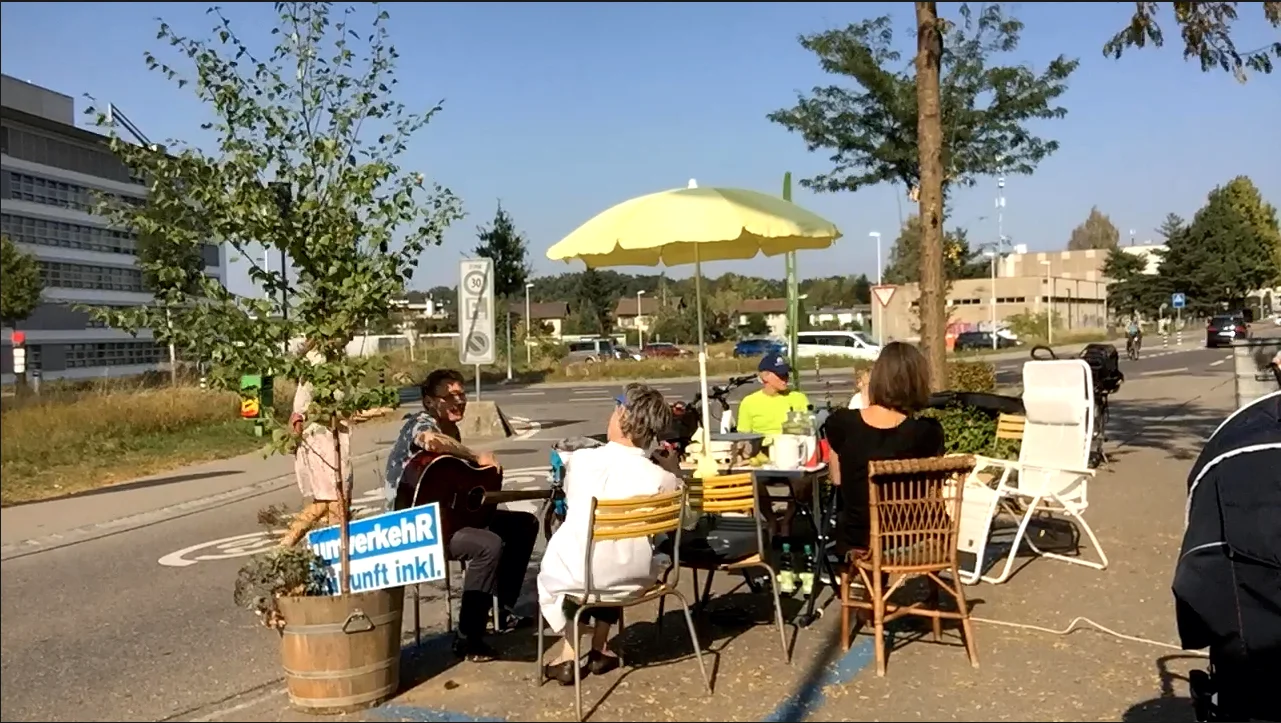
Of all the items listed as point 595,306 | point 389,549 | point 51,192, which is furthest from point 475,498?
point 595,306

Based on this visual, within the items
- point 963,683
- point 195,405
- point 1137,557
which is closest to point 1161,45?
point 1137,557

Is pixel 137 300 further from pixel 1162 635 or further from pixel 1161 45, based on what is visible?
pixel 1161 45

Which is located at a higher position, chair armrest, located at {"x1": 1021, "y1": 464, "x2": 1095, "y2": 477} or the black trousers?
chair armrest, located at {"x1": 1021, "y1": 464, "x2": 1095, "y2": 477}

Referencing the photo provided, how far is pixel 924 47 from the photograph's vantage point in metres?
10.9

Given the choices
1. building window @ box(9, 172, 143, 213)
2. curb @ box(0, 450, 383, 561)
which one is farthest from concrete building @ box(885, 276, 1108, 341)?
building window @ box(9, 172, 143, 213)

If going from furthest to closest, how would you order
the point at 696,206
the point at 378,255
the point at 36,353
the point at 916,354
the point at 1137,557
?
the point at 1137,557, the point at 696,206, the point at 916,354, the point at 378,255, the point at 36,353

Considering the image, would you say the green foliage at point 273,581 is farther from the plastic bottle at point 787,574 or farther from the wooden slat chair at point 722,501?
the plastic bottle at point 787,574

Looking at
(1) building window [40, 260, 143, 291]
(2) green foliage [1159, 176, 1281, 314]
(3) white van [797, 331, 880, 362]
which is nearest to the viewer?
(1) building window [40, 260, 143, 291]

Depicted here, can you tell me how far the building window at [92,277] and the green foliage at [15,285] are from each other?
20.8 inches

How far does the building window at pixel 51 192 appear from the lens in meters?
2.79

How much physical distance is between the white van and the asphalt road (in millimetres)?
36018

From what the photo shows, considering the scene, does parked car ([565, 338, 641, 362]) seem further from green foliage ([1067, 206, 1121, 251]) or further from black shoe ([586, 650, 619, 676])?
black shoe ([586, 650, 619, 676])

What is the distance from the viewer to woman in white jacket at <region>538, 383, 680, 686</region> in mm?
4938

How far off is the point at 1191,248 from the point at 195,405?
7.54 meters
